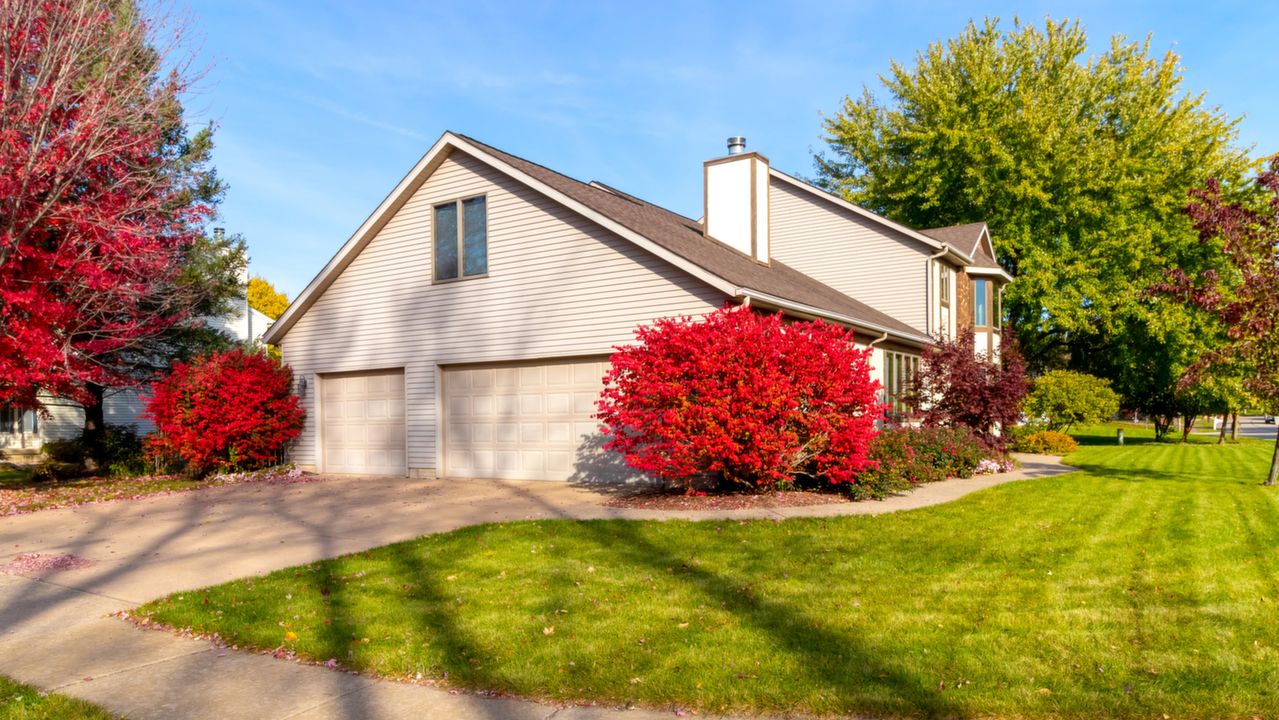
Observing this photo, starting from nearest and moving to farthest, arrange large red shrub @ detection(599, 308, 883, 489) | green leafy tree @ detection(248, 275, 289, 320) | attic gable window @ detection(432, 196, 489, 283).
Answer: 1. large red shrub @ detection(599, 308, 883, 489)
2. attic gable window @ detection(432, 196, 489, 283)
3. green leafy tree @ detection(248, 275, 289, 320)

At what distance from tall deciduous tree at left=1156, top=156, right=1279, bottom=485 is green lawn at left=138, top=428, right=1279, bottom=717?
14.1 ft

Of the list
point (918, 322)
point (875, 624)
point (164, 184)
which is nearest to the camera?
point (875, 624)

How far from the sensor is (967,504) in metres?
11.0

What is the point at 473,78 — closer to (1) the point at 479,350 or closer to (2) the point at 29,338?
(1) the point at 479,350

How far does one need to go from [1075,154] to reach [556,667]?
30150 mm

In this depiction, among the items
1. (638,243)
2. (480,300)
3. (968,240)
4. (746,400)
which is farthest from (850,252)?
(746,400)

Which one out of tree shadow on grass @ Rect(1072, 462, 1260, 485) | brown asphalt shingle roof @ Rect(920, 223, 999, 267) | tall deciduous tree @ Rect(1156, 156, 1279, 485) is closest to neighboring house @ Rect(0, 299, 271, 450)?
brown asphalt shingle roof @ Rect(920, 223, 999, 267)

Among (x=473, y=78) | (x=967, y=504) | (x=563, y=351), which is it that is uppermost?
(x=473, y=78)

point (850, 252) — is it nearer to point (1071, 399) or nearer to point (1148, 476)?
point (1148, 476)

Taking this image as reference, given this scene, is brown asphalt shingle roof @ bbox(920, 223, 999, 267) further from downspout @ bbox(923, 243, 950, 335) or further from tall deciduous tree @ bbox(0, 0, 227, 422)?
tall deciduous tree @ bbox(0, 0, 227, 422)

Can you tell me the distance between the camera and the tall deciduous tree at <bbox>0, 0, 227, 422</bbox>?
12.0 metres

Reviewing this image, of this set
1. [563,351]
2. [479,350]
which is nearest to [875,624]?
[563,351]

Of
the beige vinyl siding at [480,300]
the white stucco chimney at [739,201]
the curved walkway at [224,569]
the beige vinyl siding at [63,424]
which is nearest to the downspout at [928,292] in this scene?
the white stucco chimney at [739,201]

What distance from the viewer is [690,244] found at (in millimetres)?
15102
